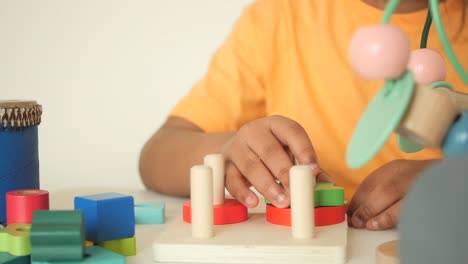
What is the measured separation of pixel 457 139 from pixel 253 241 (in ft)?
0.69

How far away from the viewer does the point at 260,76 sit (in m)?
0.99

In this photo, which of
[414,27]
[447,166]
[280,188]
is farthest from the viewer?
[414,27]

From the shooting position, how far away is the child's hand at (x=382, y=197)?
569mm

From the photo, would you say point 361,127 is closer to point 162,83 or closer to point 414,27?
point 414,27

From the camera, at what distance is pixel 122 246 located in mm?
481

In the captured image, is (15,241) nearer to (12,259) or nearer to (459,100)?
(12,259)

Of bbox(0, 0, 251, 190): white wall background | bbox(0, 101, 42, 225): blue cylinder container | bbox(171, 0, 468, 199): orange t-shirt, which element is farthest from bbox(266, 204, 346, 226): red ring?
bbox(0, 0, 251, 190): white wall background

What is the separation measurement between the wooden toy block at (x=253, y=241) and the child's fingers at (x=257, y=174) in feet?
0.16

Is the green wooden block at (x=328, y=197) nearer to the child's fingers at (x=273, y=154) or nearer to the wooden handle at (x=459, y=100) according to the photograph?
the child's fingers at (x=273, y=154)

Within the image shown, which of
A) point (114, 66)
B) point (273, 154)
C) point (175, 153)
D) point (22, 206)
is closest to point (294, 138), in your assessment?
point (273, 154)

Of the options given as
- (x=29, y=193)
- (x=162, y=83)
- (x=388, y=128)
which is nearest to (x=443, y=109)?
(x=388, y=128)

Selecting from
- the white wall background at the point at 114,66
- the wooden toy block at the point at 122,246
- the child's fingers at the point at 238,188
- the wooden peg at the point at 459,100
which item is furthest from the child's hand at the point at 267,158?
the white wall background at the point at 114,66

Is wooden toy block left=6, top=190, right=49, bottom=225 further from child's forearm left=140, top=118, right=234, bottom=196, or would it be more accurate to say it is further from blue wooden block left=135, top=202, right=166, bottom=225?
child's forearm left=140, top=118, right=234, bottom=196

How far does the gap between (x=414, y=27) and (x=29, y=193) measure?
0.61 meters
